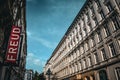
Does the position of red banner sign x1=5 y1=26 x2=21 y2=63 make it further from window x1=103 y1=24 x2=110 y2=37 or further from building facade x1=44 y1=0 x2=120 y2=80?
window x1=103 y1=24 x2=110 y2=37

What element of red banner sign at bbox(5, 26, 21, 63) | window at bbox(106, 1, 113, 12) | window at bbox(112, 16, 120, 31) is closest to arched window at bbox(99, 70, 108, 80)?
window at bbox(112, 16, 120, 31)

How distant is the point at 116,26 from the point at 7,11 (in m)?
15.2

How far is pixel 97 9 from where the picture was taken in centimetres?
2205

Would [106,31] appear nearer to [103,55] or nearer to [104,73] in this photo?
[103,55]

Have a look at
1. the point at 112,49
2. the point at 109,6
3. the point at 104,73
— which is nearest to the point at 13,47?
the point at 112,49

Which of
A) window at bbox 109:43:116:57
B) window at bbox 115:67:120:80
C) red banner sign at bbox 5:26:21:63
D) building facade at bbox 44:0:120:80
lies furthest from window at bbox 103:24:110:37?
red banner sign at bbox 5:26:21:63

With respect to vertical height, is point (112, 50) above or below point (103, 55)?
above

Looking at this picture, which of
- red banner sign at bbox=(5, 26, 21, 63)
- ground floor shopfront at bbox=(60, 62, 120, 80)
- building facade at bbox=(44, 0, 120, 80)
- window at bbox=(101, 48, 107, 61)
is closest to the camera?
red banner sign at bbox=(5, 26, 21, 63)

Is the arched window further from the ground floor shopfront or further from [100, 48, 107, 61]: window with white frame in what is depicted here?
[100, 48, 107, 61]: window with white frame

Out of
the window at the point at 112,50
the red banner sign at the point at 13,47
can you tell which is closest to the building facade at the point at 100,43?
the window at the point at 112,50

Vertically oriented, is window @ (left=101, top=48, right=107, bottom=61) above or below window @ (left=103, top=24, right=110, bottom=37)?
below

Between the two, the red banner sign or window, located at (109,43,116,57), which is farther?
window, located at (109,43,116,57)

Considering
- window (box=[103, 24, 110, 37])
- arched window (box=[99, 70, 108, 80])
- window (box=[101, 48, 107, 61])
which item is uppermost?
window (box=[103, 24, 110, 37])

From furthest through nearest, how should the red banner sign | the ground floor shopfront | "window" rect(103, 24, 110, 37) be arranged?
"window" rect(103, 24, 110, 37) < the ground floor shopfront < the red banner sign
